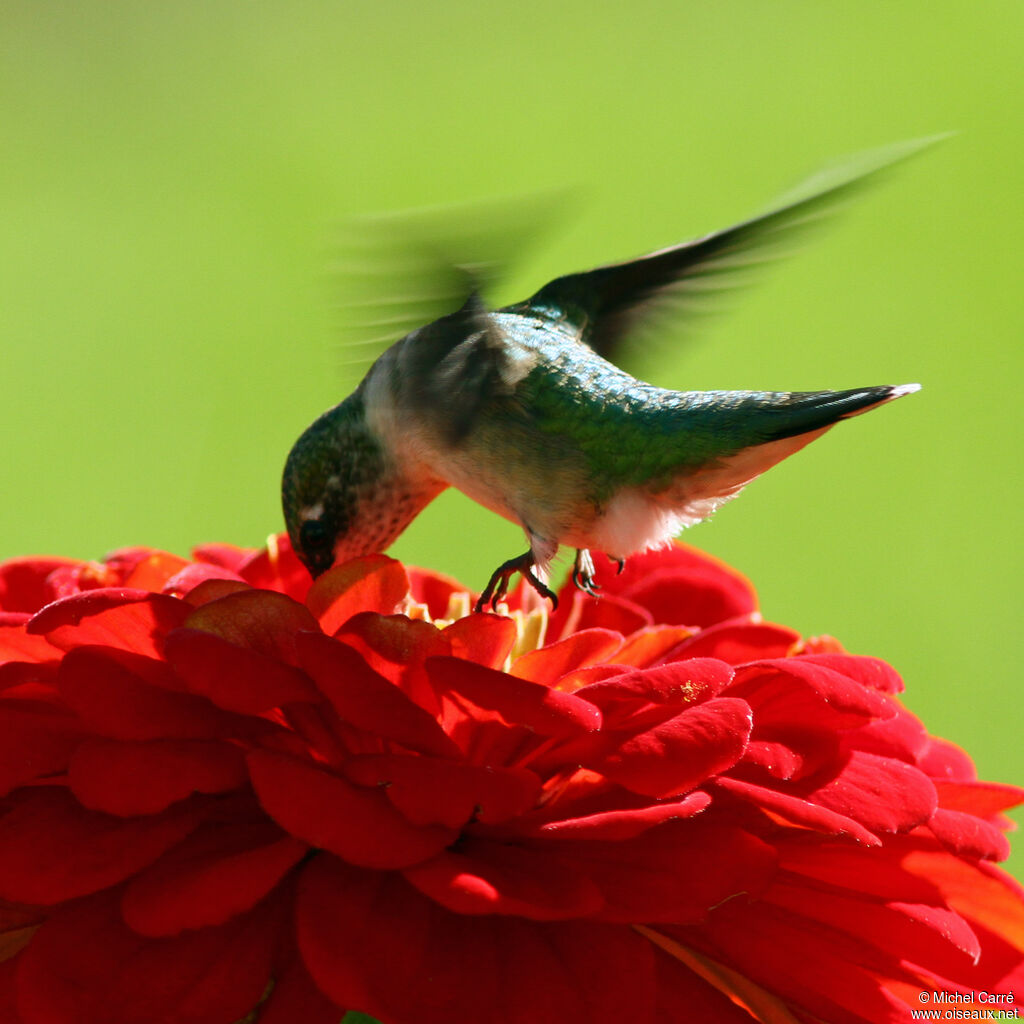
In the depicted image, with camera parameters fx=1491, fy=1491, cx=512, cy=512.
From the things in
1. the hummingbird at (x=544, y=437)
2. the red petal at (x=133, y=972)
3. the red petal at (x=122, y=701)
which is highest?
the hummingbird at (x=544, y=437)

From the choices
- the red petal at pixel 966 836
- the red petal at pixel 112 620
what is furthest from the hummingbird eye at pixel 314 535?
the red petal at pixel 966 836

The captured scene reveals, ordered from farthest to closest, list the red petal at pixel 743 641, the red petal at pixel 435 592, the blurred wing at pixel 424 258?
1. the red petal at pixel 435 592
2. the red petal at pixel 743 641
3. the blurred wing at pixel 424 258

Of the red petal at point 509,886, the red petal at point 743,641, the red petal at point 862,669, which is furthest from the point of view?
the red petal at point 743,641

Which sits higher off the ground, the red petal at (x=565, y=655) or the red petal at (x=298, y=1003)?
the red petal at (x=565, y=655)

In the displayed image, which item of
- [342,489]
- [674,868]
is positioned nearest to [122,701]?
[674,868]

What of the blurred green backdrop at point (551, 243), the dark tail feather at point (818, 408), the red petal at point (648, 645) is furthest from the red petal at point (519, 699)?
the blurred green backdrop at point (551, 243)

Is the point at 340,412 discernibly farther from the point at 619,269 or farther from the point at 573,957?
the point at 573,957

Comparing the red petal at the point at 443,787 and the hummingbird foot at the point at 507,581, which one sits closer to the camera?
the red petal at the point at 443,787

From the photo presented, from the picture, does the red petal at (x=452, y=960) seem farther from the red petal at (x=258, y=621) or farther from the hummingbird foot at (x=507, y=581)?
the hummingbird foot at (x=507, y=581)
